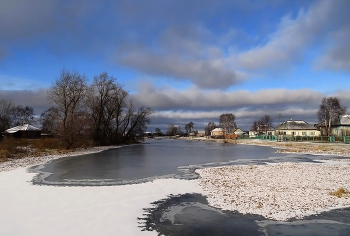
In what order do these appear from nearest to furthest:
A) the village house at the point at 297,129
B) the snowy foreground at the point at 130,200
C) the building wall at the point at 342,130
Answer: the snowy foreground at the point at 130,200 → the building wall at the point at 342,130 → the village house at the point at 297,129

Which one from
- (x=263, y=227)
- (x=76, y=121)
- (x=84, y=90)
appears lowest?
(x=263, y=227)

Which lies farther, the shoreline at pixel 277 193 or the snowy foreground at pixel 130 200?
the shoreline at pixel 277 193

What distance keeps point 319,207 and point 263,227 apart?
111 inches

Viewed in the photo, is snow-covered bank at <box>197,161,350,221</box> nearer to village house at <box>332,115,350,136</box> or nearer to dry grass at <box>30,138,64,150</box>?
dry grass at <box>30,138,64,150</box>

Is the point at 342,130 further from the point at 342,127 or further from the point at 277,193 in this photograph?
the point at 277,193

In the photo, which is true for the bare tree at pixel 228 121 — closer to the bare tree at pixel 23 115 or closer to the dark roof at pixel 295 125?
the dark roof at pixel 295 125

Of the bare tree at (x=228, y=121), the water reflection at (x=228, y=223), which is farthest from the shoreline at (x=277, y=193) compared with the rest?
the bare tree at (x=228, y=121)

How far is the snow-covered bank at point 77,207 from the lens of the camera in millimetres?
6512

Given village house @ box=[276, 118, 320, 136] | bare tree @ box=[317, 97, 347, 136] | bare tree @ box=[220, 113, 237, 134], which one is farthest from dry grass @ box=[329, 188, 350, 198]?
bare tree @ box=[220, 113, 237, 134]

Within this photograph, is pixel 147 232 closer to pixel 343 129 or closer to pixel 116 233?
pixel 116 233

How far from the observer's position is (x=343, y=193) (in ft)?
32.3

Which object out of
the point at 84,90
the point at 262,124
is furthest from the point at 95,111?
the point at 262,124

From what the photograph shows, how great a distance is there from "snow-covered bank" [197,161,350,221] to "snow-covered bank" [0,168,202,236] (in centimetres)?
161

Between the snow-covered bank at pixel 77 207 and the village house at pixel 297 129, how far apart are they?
78.1 meters
